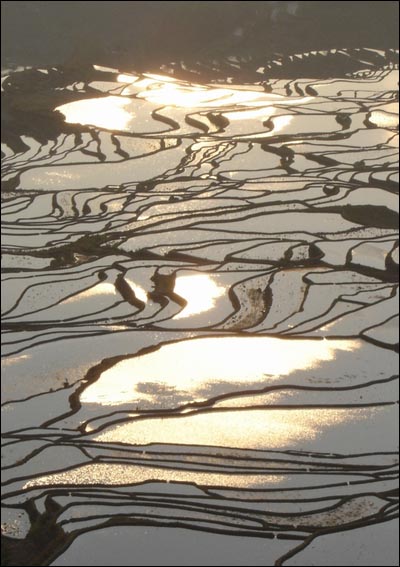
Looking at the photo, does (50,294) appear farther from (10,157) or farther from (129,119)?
(129,119)

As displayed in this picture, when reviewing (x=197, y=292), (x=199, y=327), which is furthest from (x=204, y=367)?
(x=197, y=292)

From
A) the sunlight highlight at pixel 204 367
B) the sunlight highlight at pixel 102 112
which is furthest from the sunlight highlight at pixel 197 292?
the sunlight highlight at pixel 102 112

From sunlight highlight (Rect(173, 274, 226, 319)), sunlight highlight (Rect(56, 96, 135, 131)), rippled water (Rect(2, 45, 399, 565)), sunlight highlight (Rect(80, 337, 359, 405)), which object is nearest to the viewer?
rippled water (Rect(2, 45, 399, 565))

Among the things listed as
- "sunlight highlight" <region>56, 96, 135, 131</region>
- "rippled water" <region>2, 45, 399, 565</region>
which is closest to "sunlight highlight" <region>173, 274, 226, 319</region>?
"rippled water" <region>2, 45, 399, 565</region>

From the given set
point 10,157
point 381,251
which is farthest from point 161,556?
point 10,157

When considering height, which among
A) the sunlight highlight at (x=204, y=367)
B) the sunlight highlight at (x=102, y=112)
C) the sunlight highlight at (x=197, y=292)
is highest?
the sunlight highlight at (x=102, y=112)

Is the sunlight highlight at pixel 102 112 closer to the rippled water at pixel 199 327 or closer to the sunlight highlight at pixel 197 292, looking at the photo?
the rippled water at pixel 199 327

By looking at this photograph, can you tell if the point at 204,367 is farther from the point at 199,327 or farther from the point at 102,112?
the point at 102,112

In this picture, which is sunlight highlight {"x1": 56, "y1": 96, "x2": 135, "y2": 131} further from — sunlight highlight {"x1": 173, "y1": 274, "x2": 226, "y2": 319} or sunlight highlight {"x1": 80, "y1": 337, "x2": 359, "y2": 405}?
sunlight highlight {"x1": 80, "y1": 337, "x2": 359, "y2": 405}

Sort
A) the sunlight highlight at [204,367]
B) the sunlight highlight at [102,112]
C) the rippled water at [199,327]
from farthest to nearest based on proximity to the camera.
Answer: the sunlight highlight at [102,112] → the sunlight highlight at [204,367] → the rippled water at [199,327]

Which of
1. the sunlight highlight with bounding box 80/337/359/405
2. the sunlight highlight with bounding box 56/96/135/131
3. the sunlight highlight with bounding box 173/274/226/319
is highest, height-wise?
the sunlight highlight with bounding box 56/96/135/131
